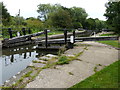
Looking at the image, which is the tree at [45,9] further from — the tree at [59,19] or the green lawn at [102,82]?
the green lawn at [102,82]

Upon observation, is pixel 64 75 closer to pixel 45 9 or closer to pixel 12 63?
pixel 12 63

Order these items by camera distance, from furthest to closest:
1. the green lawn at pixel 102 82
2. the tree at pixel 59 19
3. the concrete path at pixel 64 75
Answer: the tree at pixel 59 19 < the concrete path at pixel 64 75 < the green lawn at pixel 102 82

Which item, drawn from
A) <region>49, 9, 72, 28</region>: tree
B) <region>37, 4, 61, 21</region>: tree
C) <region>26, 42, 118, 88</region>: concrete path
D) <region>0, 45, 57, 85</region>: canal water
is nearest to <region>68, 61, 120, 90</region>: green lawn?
<region>26, 42, 118, 88</region>: concrete path

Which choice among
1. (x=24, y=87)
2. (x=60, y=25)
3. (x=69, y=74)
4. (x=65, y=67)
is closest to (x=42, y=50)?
(x=65, y=67)

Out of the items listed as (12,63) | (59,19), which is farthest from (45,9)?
(12,63)

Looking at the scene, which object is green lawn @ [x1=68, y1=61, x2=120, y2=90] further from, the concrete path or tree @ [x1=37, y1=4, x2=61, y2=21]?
tree @ [x1=37, y1=4, x2=61, y2=21]

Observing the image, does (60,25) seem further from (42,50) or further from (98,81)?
(98,81)

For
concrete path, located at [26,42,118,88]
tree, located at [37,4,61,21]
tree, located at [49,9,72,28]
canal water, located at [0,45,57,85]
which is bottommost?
canal water, located at [0,45,57,85]

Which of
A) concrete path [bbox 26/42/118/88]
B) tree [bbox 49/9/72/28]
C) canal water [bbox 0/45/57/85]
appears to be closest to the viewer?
concrete path [bbox 26/42/118/88]

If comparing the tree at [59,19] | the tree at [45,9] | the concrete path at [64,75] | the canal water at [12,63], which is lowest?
the canal water at [12,63]

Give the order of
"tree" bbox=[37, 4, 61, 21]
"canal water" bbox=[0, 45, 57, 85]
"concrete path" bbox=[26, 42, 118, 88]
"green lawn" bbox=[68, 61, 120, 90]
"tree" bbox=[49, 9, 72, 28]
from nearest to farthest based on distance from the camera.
→ "green lawn" bbox=[68, 61, 120, 90] < "concrete path" bbox=[26, 42, 118, 88] < "canal water" bbox=[0, 45, 57, 85] < "tree" bbox=[49, 9, 72, 28] < "tree" bbox=[37, 4, 61, 21]

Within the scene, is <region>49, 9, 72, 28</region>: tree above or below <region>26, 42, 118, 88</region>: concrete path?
above

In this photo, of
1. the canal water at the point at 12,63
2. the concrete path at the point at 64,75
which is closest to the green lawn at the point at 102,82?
the concrete path at the point at 64,75

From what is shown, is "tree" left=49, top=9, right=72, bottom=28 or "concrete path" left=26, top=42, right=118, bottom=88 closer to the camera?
"concrete path" left=26, top=42, right=118, bottom=88
